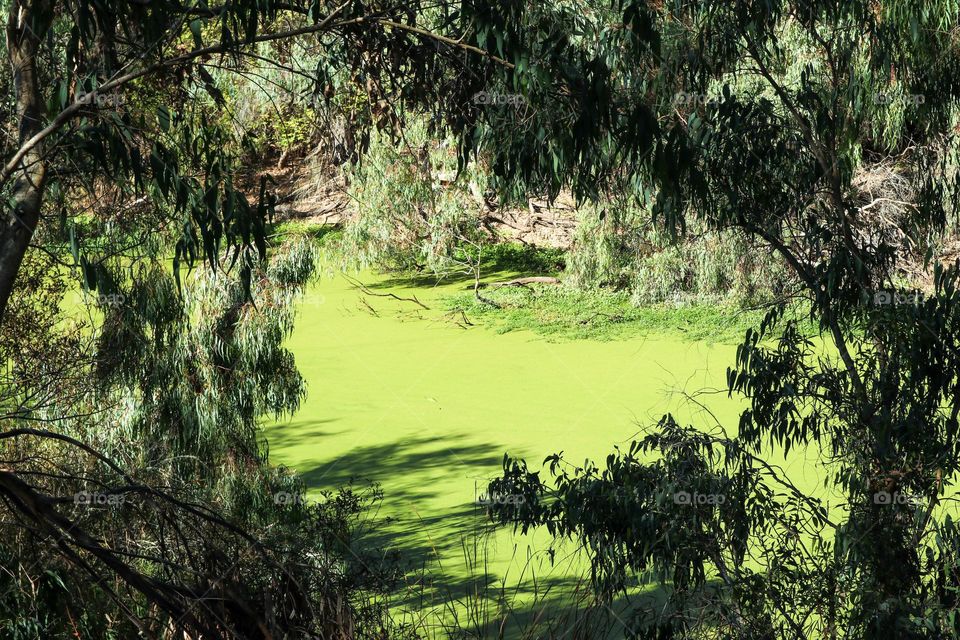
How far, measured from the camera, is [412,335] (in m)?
9.87

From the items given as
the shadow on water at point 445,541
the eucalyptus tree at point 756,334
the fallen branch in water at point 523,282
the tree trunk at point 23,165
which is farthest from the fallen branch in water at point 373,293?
the tree trunk at point 23,165

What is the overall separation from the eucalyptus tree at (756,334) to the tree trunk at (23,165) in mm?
1047

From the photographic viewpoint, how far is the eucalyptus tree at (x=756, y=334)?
2826 millimetres

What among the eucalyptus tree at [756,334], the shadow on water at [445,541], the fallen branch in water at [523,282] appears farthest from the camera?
the fallen branch in water at [523,282]

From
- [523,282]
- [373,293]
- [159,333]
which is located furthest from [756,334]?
[523,282]

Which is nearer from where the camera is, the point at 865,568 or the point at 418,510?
the point at 865,568

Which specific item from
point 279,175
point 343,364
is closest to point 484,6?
point 343,364

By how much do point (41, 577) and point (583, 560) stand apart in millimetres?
3066

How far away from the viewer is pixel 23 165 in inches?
100

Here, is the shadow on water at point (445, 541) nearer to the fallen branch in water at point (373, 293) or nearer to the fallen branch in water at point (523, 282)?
the fallen branch in water at point (373, 293)

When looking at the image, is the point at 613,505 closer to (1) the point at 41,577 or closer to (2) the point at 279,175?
(1) the point at 41,577

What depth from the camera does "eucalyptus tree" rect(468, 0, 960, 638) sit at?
9.27ft

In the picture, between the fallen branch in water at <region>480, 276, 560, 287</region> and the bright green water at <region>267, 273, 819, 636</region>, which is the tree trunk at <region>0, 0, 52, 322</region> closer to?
the bright green water at <region>267, 273, 819, 636</region>

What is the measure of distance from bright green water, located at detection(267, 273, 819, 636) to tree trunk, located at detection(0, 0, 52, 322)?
273 centimetres
